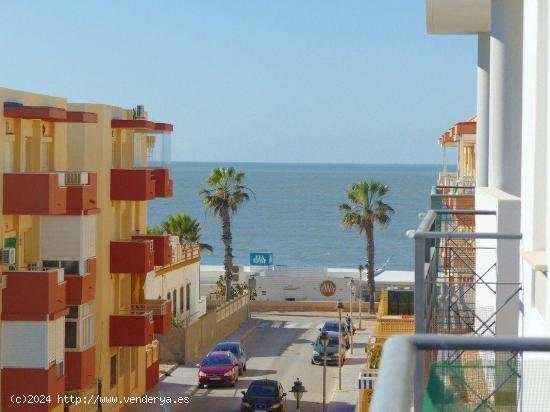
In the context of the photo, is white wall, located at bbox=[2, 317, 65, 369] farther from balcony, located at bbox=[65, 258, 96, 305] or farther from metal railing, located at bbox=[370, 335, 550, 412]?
metal railing, located at bbox=[370, 335, 550, 412]

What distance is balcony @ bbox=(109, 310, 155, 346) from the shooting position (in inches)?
1459

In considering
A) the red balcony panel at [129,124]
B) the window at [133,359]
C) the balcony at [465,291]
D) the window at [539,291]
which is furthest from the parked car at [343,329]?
the window at [539,291]

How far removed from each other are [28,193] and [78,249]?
3994 millimetres

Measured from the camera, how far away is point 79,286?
108ft

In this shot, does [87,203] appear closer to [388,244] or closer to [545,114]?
[545,114]

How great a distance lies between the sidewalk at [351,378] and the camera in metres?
39.1

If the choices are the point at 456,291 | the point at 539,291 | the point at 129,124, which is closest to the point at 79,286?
the point at 129,124

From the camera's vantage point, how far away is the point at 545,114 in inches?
304

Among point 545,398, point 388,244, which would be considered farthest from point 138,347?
point 388,244

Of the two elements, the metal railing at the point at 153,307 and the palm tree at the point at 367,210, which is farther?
the palm tree at the point at 367,210

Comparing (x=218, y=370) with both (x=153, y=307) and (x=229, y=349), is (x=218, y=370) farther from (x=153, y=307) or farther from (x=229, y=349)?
(x=229, y=349)

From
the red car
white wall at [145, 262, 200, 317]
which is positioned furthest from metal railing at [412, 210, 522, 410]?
white wall at [145, 262, 200, 317]

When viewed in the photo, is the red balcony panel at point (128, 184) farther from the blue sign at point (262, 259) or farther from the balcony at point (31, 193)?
the blue sign at point (262, 259)

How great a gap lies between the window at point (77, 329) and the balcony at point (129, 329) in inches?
124
